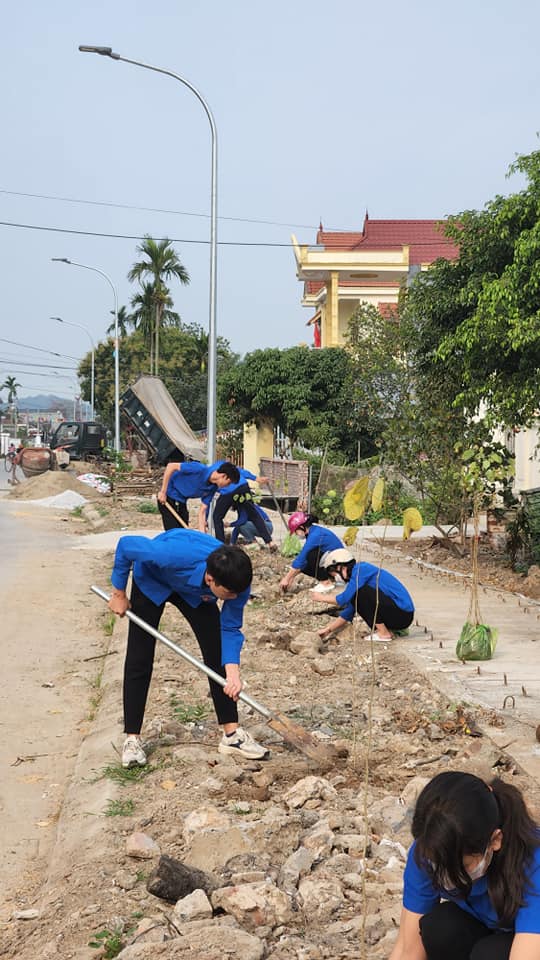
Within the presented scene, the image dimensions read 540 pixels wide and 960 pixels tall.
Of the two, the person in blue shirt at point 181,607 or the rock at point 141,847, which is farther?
the person in blue shirt at point 181,607

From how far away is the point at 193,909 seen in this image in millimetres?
3910

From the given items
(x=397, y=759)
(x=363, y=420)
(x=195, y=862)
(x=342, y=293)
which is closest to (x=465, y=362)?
(x=397, y=759)

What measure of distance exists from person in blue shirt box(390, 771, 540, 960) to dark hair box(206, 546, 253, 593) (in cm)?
238

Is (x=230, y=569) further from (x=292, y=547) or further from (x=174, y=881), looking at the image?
(x=292, y=547)

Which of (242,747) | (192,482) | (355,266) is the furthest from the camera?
(355,266)

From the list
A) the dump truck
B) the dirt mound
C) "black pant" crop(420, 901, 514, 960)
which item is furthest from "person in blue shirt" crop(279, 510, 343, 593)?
the dirt mound

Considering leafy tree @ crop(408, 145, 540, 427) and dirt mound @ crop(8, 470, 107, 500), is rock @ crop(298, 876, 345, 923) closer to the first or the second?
leafy tree @ crop(408, 145, 540, 427)

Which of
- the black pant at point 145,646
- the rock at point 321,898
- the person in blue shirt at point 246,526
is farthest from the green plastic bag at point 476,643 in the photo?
the person in blue shirt at point 246,526

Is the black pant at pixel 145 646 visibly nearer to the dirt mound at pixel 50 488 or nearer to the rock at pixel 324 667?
the rock at pixel 324 667

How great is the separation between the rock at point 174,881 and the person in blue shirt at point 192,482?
7142mm

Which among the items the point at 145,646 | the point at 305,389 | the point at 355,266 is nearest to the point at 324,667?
the point at 145,646

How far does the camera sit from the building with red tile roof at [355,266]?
38.1 m

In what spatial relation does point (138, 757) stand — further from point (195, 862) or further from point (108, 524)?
point (108, 524)

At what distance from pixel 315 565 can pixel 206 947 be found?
265 inches
